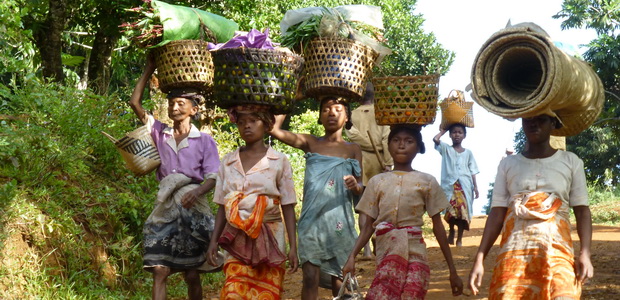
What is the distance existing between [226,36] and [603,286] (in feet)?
14.8

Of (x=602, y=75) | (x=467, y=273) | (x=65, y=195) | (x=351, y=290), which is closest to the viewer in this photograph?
(x=351, y=290)

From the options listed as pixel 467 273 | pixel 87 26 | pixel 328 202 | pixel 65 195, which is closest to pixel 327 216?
pixel 328 202

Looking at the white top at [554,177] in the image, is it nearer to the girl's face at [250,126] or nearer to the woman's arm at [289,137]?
the girl's face at [250,126]

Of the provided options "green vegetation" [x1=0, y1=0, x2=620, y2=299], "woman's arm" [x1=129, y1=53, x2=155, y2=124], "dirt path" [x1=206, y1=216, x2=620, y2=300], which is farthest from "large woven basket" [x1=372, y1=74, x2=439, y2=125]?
"green vegetation" [x1=0, y1=0, x2=620, y2=299]

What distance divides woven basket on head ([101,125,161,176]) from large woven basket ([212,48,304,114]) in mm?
980

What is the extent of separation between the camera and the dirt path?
23.8 feet

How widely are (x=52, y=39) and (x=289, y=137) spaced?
6357mm

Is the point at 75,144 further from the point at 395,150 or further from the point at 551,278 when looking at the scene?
the point at 551,278

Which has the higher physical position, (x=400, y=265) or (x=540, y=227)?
(x=540, y=227)

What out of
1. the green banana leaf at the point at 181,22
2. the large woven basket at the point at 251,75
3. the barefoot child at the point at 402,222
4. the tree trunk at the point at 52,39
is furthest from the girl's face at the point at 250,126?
the tree trunk at the point at 52,39

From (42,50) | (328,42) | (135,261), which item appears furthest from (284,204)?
(42,50)

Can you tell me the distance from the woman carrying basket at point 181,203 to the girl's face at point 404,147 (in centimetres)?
139

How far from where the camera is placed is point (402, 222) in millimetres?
4832

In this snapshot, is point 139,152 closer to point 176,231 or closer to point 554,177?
point 176,231
